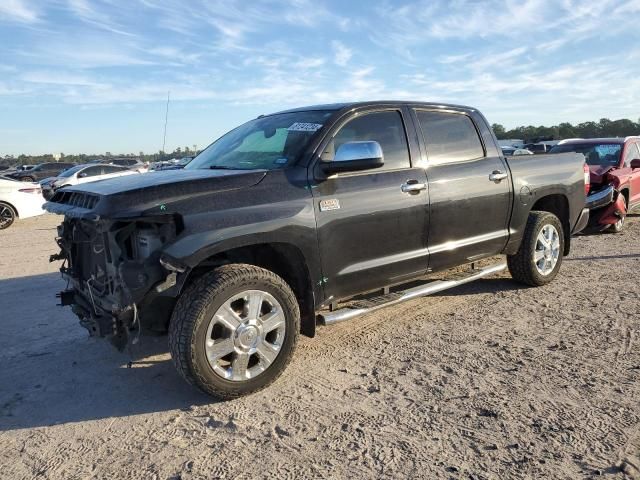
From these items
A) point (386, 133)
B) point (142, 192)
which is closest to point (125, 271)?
point (142, 192)

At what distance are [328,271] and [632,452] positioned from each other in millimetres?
2150

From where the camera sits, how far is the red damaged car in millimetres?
9164

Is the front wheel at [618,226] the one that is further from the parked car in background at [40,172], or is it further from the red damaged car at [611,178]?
the parked car in background at [40,172]

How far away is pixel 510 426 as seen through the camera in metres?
3.05

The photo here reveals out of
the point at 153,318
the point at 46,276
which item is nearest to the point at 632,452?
the point at 153,318

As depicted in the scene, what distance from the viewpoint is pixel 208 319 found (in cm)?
336

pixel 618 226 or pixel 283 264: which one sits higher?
pixel 283 264

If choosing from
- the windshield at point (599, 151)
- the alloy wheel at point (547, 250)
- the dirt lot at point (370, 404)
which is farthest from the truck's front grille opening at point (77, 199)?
the windshield at point (599, 151)

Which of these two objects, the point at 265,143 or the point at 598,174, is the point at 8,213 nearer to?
the point at 265,143

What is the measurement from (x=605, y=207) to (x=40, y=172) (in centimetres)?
3416

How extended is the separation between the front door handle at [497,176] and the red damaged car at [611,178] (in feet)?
15.1

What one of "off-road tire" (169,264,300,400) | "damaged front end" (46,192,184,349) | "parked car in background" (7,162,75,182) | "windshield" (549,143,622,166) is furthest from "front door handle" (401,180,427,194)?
"parked car in background" (7,162,75,182)

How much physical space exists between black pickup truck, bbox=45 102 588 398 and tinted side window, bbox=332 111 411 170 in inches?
0.5

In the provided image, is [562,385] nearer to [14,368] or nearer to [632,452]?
[632,452]
